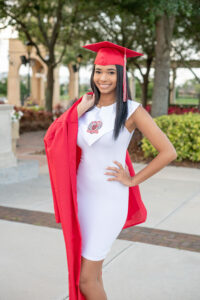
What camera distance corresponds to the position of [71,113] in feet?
8.19

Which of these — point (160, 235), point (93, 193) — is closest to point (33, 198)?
point (160, 235)

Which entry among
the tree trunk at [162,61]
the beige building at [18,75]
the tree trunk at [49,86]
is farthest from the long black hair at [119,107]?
the beige building at [18,75]

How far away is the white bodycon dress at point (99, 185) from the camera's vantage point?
2.42 metres

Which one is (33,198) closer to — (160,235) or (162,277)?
(160,235)

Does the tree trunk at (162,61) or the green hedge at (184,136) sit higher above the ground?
the tree trunk at (162,61)

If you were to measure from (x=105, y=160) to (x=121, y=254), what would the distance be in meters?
2.17

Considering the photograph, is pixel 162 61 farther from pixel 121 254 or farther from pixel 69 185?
pixel 69 185

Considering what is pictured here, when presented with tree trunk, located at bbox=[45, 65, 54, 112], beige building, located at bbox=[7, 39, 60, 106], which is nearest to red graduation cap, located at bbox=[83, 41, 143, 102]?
tree trunk, located at bbox=[45, 65, 54, 112]

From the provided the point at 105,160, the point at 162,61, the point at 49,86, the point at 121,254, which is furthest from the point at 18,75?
the point at 105,160

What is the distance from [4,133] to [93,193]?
227 inches

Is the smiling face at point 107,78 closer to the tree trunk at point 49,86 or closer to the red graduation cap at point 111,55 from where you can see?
the red graduation cap at point 111,55

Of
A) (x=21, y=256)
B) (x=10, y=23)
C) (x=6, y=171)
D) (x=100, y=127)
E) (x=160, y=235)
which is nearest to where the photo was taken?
(x=100, y=127)

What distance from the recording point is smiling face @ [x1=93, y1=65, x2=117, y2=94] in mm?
2455

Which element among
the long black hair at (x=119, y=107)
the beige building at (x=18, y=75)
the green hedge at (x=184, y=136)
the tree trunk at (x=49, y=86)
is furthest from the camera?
the beige building at (x=18, y=75)
